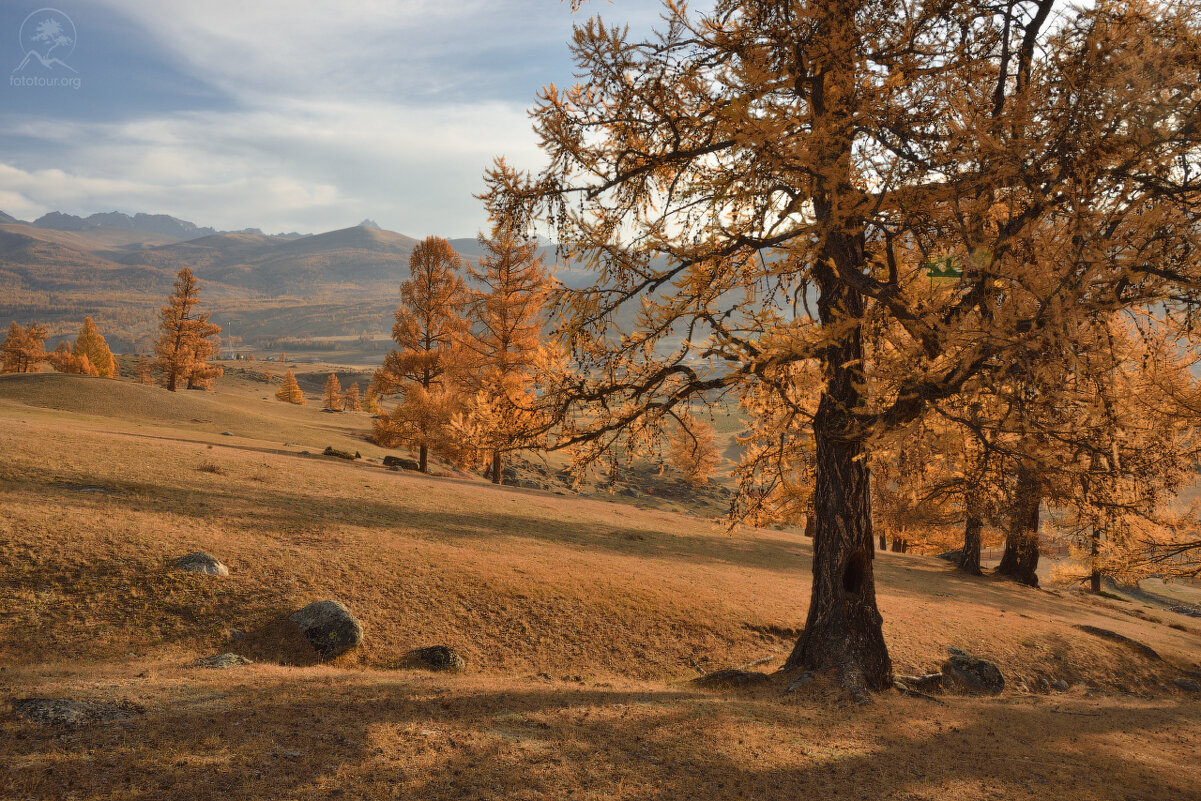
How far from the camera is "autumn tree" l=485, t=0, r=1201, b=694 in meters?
4.85

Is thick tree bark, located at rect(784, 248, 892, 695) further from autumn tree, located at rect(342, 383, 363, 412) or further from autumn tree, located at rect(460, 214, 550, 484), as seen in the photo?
autumn tree, located at rect(342, 383, 363, 412)

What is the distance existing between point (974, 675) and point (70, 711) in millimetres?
11928

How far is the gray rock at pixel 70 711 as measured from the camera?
4309 mm

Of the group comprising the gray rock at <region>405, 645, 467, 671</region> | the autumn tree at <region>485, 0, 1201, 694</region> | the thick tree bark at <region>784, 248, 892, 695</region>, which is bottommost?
the gray rock at <region>405, 645, 467, 671</region>

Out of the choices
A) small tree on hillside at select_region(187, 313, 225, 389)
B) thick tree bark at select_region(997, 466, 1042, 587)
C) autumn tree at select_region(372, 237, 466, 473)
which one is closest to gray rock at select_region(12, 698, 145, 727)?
thick tree bark at select_region(997, 466, 1042, 587)

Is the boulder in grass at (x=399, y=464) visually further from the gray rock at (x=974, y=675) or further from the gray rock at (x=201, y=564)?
the gray rock at (x=974, y=675)

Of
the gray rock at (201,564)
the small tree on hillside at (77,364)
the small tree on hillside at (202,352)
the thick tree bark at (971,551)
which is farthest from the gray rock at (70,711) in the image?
the small tree on hillside at (77,364)

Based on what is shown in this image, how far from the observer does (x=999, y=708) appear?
8336mm

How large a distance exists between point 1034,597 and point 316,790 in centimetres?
2147

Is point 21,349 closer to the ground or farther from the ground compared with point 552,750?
closer to the ground

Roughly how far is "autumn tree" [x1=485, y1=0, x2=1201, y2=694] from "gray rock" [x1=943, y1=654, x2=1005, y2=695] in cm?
366

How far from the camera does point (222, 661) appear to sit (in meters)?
7.00

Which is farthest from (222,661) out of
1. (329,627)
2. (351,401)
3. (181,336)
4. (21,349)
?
(351,401)

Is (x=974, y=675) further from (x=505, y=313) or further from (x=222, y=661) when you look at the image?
(x=505, y=313)
